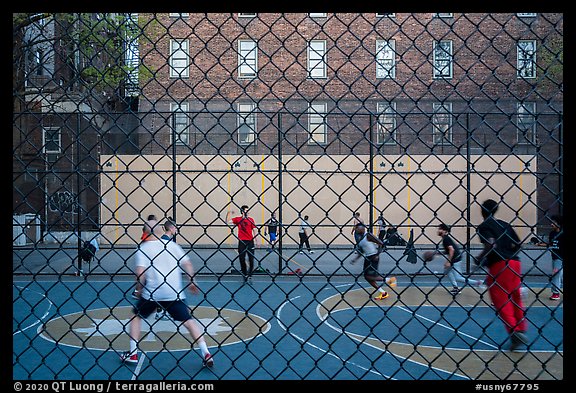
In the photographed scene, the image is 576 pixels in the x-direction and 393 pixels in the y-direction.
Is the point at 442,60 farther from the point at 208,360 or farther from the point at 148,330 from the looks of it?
the point at 148,330

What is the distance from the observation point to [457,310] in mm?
11062

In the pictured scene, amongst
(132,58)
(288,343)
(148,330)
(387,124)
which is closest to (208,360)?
(288,343)

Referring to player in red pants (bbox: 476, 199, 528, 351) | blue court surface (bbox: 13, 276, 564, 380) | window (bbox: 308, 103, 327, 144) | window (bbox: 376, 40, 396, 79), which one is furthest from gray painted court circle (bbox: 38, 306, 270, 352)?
window (bbox: 376, 40, 396, 79)

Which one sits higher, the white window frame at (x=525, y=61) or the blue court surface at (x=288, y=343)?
the white window frame at (x=525, y=61)

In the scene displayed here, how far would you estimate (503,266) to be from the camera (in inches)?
175

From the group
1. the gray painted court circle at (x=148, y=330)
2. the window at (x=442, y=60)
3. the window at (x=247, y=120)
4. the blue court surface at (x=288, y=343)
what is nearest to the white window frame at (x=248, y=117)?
the window at (x=247, y=120)

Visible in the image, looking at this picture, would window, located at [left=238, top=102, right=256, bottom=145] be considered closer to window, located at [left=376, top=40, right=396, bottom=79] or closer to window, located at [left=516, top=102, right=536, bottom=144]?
window, located at [left=376, top=40, right=396, bottom=79]

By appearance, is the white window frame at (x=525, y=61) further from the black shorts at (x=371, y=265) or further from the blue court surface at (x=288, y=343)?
the blue court surface at (x=288, y=343)

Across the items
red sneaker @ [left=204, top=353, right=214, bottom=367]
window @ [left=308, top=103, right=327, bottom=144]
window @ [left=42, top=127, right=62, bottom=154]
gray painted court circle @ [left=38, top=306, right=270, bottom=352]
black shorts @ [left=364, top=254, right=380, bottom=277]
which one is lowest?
gray painted court circle @ [left=38, top=306, right=270, bottom=352]

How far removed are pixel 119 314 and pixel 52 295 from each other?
284 cm

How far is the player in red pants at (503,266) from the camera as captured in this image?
8.40 feet

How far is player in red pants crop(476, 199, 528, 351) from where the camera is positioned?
101 inches
